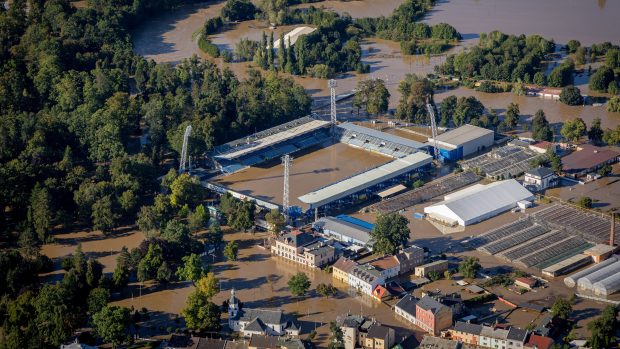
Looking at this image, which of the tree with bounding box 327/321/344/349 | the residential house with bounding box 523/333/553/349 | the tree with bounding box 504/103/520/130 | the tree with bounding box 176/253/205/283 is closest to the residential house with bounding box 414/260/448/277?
the tree with bounding box 327/321/344/349

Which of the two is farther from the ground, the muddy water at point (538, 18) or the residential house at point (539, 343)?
the muddy water at point (538, 18)

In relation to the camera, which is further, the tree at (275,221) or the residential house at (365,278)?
the tree at (275,221)

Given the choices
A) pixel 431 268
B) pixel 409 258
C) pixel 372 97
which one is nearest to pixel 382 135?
pixel 372 97

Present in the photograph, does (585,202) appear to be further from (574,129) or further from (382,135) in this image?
(382,135)

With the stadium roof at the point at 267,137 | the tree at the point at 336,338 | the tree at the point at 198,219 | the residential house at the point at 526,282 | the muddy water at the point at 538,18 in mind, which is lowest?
the residential house at the point at 526,282

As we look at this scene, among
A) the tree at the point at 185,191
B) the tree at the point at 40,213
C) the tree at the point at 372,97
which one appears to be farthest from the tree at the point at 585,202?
the tree at the point at 40,213

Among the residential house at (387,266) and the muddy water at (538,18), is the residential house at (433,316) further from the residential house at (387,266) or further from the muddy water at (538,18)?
the muddy water at (538,18)

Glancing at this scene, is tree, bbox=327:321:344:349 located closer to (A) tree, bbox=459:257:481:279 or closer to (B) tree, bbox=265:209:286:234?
(A) tree, bbox=459:257:481:279
